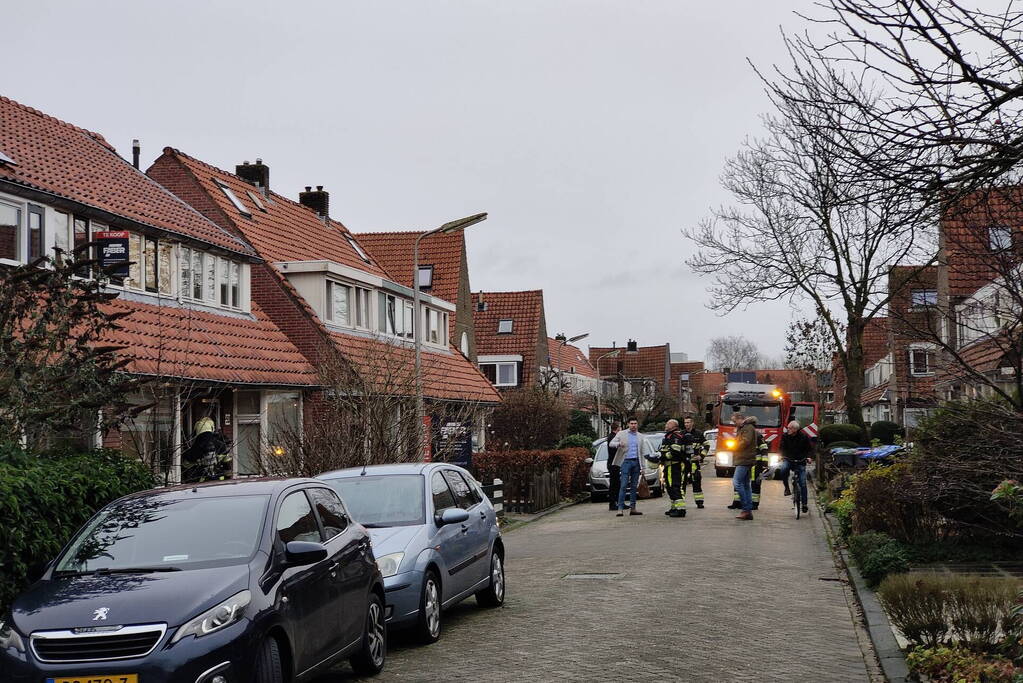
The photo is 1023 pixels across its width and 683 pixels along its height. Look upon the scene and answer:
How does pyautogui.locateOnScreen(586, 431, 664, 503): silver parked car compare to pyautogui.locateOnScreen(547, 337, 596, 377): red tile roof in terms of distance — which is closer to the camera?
pyautogui.locateOnScreen(586, 431, 664, 503): silver parked car

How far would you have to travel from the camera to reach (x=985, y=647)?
28.9 ft

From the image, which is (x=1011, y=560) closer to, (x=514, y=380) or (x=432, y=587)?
(x=432, y=587)

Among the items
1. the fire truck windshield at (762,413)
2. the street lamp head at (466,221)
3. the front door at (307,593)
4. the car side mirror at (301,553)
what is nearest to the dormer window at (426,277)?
the fire truck windshield at (762,413)

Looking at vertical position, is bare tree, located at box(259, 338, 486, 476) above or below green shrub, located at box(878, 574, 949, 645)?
above

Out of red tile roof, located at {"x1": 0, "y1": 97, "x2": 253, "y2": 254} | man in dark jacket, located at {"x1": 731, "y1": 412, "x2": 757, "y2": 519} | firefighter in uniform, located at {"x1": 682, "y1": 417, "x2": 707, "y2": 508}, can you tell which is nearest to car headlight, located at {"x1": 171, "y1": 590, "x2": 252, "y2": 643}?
red tile roof, located at {"x1": 0, "y1": 97, "x2": 253, "y2": 254}

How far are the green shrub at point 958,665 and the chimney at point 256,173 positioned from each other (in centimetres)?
3042

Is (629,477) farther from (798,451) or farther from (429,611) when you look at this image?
(429,611)

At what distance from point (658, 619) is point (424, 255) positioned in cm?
3756

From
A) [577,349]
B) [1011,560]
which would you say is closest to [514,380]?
[577,349]

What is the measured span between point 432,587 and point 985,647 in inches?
178

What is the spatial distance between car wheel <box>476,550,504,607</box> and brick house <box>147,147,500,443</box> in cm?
1210

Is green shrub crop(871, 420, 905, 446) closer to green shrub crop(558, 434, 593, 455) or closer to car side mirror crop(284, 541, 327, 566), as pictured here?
green shrub crop(558, 434, 593, 455)

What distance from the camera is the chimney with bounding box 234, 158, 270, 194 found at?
36844mm

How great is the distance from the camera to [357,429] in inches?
741
